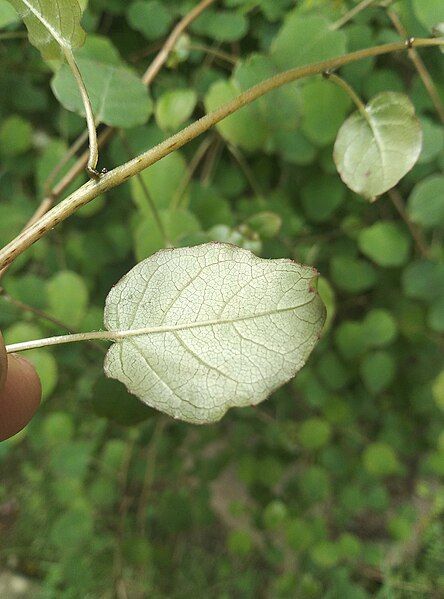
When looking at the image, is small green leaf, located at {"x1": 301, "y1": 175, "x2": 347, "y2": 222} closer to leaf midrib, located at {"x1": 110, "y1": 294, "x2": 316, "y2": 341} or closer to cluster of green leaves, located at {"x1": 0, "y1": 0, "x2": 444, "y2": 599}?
cluster of green leaves, located at {"x1": 0, "y1": 0, "x2": 444, "y2": 599}

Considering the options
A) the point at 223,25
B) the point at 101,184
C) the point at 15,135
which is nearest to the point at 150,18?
the point at 223,25

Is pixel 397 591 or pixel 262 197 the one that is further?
pixel 397 591

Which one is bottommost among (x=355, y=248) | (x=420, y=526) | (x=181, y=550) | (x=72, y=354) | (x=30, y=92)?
(x=420, y=526)

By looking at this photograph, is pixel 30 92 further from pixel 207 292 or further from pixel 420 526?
pixel 420 526

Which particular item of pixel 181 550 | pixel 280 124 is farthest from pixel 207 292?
pixel 181 550

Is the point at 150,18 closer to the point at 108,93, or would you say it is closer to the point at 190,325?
the point at 108,93

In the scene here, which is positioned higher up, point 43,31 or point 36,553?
point 43,31

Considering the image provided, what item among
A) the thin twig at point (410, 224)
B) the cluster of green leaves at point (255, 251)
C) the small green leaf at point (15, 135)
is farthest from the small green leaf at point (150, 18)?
the thin twig at point (410, 224)

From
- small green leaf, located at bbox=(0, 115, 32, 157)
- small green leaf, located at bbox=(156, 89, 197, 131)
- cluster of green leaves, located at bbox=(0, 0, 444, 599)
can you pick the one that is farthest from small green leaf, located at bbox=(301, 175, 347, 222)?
small green leaf, located at bbox=(0, 115, 32, 157)
